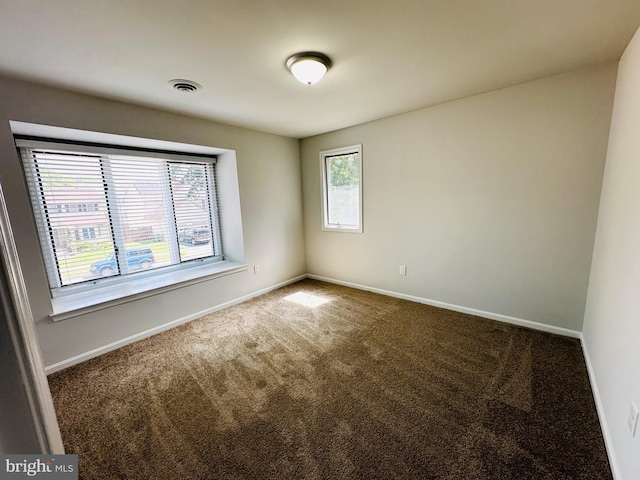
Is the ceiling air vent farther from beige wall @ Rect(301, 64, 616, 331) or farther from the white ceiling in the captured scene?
beige wall @ Rect(301, 64, 616, 331)

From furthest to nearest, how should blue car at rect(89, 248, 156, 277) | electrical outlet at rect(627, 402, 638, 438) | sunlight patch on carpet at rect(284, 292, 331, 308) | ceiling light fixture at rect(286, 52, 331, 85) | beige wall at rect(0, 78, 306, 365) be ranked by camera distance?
sunlight patch on carpet at rect(284, 292, 331, 308)
blue car at rect(89, 248, 156, 277)
beige wall at rect(0, 78, 306, 365)
ceiling light fixture at rect(286, 52, 331, 85)
electrical outlet at rect(627, 402, 638, 438)

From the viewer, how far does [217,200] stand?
3838 millimetres

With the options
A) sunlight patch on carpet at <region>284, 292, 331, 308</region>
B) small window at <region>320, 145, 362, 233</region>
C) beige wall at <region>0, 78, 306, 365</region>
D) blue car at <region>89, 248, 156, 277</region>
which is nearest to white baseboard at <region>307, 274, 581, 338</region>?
sunlight patch on carpet at <region>284, 292, 331, 308</region>

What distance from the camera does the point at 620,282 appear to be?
1564 mm

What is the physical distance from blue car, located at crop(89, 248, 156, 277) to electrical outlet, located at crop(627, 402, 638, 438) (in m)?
4.01

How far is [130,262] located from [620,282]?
13.6 ft

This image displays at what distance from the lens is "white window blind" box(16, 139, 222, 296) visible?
2506 millimetres

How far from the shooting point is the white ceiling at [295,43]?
1.45 metres

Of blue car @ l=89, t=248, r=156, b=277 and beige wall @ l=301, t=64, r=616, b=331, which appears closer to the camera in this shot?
beige wall @ l=301, t=64, r=616, b=331

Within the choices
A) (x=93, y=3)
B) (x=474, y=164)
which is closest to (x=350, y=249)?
(x=474, y=164)

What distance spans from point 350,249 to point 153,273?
2.58 m

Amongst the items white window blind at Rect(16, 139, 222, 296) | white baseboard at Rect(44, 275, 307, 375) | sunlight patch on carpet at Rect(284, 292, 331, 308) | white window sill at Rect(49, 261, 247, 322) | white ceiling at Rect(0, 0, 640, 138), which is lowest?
sunlight patch on carpet at Rect(284, 292, 331, 308)

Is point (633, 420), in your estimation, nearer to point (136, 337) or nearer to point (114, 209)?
point (136, 337)

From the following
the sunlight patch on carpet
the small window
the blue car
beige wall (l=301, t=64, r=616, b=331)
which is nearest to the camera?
beige wall (l=301, t=64, r=616, b=331)
